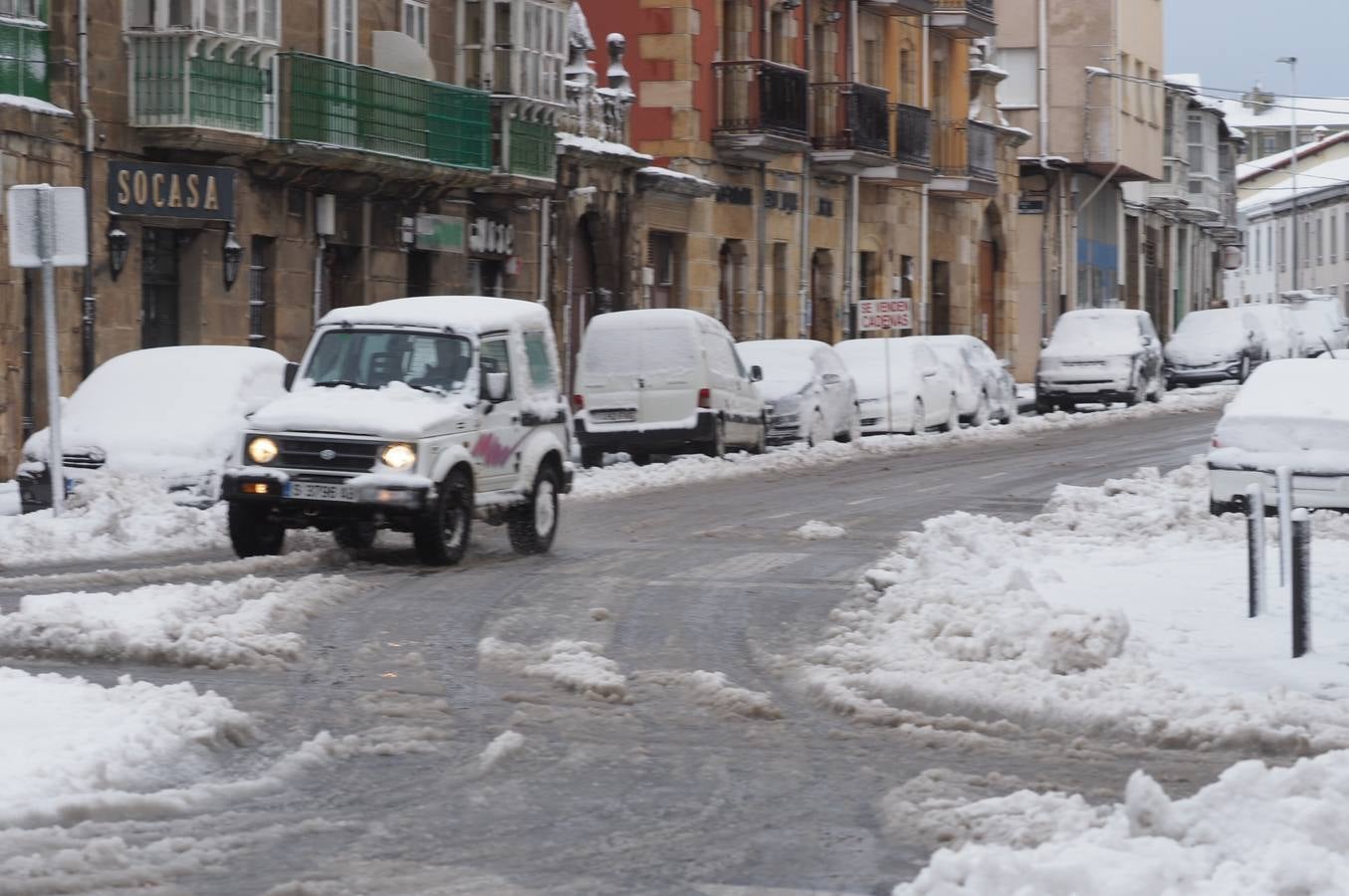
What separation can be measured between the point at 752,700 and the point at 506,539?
969cm

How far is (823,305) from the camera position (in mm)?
52250

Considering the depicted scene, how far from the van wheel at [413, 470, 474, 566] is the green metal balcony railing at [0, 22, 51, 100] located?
1118 centimetres

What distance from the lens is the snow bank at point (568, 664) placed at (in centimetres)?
1134

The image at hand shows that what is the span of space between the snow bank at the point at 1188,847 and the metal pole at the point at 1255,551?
5.39 metres

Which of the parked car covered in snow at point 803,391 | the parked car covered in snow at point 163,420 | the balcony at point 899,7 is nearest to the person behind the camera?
the parked car covered in snow at point 163,420

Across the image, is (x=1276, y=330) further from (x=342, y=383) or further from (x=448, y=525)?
(x=448, y=525)

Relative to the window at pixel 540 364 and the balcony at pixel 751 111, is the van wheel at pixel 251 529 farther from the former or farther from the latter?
the balcony at pixel 751 111

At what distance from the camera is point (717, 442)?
98.9 feet

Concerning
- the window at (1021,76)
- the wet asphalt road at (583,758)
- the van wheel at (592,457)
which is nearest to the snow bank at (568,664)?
the wet asphalt road at (583,758)

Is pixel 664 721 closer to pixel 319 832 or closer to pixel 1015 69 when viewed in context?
pixel 319 832

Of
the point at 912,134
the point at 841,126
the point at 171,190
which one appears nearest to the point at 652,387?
the point at 171,190

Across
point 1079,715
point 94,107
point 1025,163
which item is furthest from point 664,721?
point 1025,163

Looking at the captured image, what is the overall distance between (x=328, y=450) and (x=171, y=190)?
42.1 ft

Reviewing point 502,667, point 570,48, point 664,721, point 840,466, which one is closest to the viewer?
point 664,721
